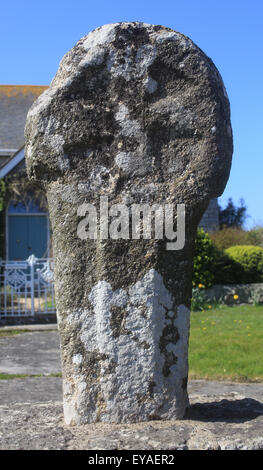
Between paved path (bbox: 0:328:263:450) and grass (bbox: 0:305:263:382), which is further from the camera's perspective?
grass (bbox: 0:305:263:382)

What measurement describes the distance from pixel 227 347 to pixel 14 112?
1398cm

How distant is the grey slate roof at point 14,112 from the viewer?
1766 centimetres

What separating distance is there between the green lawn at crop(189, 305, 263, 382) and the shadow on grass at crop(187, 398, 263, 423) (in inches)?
101

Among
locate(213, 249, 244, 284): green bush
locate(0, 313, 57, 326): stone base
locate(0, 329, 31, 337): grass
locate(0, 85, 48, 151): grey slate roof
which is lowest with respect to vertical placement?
locate(0, 329, 31, 337): grass

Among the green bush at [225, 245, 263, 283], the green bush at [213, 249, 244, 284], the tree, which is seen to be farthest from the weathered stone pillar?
the tree

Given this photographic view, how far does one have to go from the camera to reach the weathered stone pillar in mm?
3283

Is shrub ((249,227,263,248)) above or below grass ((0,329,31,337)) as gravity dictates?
above

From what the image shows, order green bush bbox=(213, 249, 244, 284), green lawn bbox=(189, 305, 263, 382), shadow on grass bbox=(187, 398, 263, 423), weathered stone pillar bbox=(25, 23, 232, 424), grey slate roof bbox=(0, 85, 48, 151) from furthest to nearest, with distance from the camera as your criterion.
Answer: grey slate roof bbox=(0, 85, 48, 151) → green bush bbox=(213, 249, 244, 284) → green lawn bbox=(189, 305, 263, 382) → shadow on grass bbox=(187, 398, 263, 423) → weathered stone pillar bbox=(25, 23, 232, 424)

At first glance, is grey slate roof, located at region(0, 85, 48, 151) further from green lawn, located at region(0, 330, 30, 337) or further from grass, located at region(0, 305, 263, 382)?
grass, located at region(0, 305, 263, 382)

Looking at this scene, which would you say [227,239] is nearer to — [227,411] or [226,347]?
[226,347]

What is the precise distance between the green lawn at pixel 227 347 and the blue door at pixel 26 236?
7102mm
